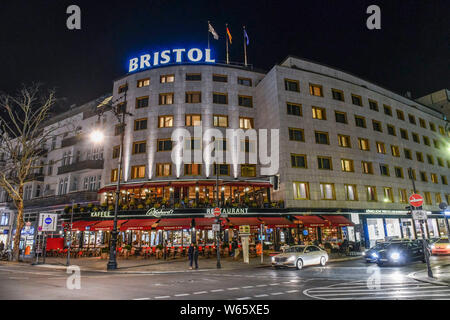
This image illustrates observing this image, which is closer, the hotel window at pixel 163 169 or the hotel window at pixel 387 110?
the hotel window at pixel 163 169

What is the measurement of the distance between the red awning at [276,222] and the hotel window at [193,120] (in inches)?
532

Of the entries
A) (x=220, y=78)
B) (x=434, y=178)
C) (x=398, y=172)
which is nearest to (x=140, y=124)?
(x=220, y=78)

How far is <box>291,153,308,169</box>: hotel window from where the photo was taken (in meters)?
32.5

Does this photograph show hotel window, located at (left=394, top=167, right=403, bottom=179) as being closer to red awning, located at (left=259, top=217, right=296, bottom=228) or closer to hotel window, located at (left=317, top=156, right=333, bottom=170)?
hotel window, located at (left=317, top=156, right=333, bottom=170)

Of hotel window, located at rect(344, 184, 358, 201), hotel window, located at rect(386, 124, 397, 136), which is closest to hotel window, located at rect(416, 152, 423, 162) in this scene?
hotel window, located at rect(386, 124, 397, 136)

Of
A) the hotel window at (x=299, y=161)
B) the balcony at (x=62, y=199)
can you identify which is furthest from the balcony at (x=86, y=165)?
the hotel window at (x=299, y=161)

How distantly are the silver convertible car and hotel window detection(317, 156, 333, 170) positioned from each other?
14.6m

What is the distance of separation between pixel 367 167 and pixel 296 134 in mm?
11362

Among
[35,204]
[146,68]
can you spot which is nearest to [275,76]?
[146,68]

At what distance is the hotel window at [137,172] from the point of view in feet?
110

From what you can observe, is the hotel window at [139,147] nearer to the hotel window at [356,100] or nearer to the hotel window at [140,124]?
the hotel window at [140,124]

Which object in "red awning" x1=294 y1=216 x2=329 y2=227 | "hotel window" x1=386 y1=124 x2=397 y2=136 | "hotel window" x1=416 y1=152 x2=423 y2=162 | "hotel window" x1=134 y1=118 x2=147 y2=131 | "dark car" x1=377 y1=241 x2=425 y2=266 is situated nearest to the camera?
"dark car" x1=377 y1=241 x2=425 y2=266

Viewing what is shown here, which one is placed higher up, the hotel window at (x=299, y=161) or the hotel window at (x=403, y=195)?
the hotel window at (x=299, y=161)

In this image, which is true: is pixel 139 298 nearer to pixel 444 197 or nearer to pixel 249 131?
pixel 249 131
